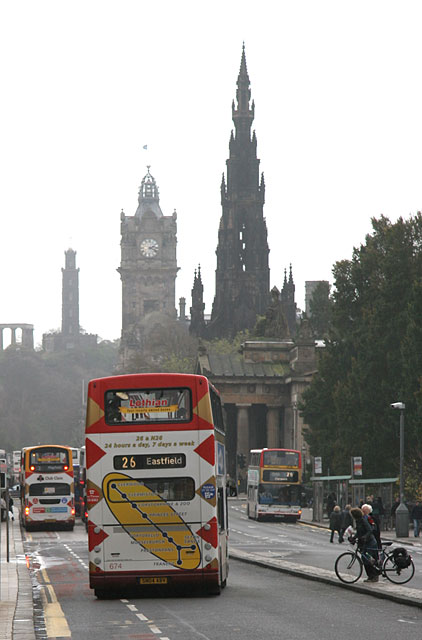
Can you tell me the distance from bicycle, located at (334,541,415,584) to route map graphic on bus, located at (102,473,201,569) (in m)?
4.32

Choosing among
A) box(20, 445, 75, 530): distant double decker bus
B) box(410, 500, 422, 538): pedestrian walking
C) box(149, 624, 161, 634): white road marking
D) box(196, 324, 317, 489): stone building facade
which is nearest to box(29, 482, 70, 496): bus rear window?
box(20, 445, 75, 530): distant double decker bus

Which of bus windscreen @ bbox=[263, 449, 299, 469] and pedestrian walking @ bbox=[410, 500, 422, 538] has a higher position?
bus windscreen @ bbox=[263, 449, 299, 469]

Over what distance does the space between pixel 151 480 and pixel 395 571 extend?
6260 mm

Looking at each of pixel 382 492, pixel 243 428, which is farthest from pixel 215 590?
pixel 243 428

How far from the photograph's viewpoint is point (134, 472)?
2448 centimetres

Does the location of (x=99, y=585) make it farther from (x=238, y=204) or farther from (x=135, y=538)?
(x=238, y=204)

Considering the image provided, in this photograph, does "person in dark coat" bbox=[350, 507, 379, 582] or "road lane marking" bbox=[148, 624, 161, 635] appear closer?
"road lane marking" bbox=[148, 624, 161, 635]

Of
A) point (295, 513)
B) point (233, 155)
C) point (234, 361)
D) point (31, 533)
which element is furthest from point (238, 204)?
point (31, 533)

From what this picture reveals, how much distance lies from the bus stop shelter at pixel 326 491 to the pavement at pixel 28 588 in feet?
64.2

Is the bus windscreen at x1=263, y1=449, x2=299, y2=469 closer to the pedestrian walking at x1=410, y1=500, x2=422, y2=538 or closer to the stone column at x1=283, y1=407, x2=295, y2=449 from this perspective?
the pedestrian walking at x1=410, y1=500, x2=422, y2=538

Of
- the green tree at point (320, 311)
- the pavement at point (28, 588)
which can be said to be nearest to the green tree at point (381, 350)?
the pavement at point (28, 588)

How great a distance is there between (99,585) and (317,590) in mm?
4472

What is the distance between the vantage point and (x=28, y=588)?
28.2 meters

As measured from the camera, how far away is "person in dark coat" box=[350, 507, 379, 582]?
2716cm
